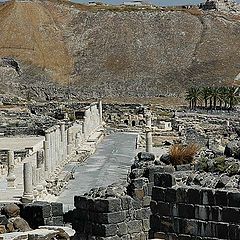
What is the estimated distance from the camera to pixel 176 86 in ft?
401

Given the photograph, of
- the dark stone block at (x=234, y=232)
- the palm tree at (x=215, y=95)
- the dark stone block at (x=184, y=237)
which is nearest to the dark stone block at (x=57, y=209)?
the dark stone block at (x=184, y=237)

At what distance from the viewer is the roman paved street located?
2960 centimetres

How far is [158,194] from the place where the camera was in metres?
12.2

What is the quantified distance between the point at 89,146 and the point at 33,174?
18.6 m

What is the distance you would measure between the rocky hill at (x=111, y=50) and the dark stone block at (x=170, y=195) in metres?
104

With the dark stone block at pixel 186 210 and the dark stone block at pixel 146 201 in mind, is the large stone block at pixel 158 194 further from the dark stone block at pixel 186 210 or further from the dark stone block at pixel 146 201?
the dark stone block at pixel 146 201

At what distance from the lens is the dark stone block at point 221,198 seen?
1122 cm

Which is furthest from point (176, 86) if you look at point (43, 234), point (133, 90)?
point (43, 234)

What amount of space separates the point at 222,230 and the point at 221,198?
0.47 metres

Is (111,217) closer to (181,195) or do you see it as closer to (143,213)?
(143,213)

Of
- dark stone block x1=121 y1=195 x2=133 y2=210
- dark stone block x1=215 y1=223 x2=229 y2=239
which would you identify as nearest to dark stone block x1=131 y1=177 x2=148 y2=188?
dark stone block x1=121 y1=195 x2=133 y2=210

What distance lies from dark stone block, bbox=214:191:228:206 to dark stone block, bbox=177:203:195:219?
1.55 ft

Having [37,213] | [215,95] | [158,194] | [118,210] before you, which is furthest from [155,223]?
[215,95]

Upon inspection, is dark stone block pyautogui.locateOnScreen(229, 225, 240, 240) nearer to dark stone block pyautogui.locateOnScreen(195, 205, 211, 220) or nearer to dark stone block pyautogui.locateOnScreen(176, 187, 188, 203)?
dark stone block pyautogui.locateOnScreen(195, 205, 211, 220)
